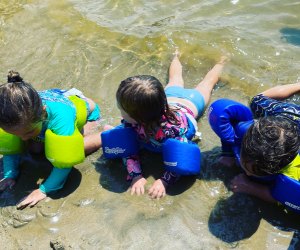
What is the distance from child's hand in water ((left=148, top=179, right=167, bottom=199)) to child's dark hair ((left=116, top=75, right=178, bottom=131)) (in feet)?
1.71

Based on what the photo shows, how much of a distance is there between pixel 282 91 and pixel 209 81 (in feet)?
2.57

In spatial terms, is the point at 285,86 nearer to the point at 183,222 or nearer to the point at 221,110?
the point at 221,110

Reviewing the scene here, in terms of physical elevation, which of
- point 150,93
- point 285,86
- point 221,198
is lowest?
point 221,198

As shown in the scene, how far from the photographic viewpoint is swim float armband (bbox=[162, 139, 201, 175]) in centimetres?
331

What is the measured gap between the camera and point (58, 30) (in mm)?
5711

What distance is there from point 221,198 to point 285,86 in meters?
1.53

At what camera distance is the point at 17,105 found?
3086 millimetres

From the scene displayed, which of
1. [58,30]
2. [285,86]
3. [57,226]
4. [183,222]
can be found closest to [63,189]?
[57,226]

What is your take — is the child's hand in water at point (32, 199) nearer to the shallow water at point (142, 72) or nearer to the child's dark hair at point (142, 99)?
the shallow water at point (142, 72)

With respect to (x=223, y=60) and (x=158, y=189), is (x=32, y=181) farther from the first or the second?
(x=223, y=60)

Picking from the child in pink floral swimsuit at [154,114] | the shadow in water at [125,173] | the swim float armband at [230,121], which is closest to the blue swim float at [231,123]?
the swim float armband at [230,121]

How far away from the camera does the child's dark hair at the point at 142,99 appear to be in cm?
317

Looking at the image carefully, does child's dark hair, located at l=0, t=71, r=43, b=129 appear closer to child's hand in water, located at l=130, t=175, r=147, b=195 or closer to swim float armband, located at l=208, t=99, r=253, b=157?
child's hand in water, located at l=130, t=175, r=147, b=195

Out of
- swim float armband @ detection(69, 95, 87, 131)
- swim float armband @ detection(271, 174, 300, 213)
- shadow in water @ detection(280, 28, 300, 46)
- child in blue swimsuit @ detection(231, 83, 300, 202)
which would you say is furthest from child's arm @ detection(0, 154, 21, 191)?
shadow in water @ detection(280, 28, 300, 46)
